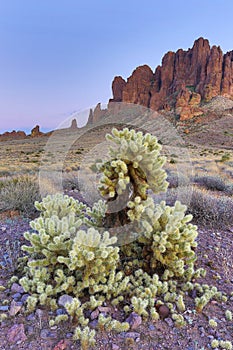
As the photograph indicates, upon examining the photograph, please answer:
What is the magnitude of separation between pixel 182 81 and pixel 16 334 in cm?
12082

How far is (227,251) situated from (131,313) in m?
1.88

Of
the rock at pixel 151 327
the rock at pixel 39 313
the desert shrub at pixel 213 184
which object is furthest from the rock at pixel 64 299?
the desert shrub at pixel 213 184

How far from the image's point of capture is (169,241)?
2.75 meters

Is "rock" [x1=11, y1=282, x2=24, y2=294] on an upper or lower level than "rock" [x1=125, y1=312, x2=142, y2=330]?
upper

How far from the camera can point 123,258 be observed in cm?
306

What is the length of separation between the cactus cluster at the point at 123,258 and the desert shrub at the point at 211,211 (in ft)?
6.44

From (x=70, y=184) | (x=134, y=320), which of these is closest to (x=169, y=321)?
(x=134, y=320)

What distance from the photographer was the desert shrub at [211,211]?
15.5 ft

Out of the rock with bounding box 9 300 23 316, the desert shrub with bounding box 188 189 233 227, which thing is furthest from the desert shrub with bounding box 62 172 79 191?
the rock with bounding box 9 300 23 316

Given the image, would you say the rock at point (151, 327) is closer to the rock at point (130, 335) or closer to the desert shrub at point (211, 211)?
the rock at point (130, 335)

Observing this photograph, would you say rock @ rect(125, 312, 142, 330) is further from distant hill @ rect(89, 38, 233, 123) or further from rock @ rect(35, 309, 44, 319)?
distant hill @ rect(89, 38, 233, 123)

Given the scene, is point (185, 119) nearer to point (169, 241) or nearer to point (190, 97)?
point (190, 97)

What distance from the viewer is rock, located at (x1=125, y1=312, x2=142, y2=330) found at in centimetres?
226

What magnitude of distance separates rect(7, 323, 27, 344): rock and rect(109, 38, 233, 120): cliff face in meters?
89.3
